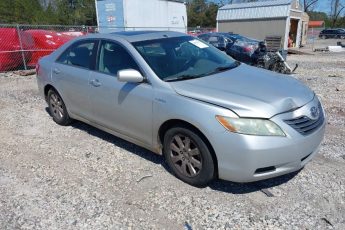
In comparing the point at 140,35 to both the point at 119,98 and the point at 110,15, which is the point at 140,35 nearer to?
the point at 119,98

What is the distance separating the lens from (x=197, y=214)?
299 cm

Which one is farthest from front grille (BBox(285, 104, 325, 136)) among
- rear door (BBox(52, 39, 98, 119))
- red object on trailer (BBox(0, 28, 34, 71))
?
red object on trailer (BBox(0, 28, 34, 71))

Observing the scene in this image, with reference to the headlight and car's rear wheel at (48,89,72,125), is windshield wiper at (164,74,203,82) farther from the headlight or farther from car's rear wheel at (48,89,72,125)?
car's rear wheel at (48,89,72,125)

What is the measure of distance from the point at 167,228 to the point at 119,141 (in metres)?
2.10

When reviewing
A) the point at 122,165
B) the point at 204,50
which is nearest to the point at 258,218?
the point at 122,165

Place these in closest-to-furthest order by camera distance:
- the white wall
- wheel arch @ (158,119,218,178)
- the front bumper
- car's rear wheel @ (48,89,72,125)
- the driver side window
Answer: the front bumper, wheel arch @ (158,119,218,178), the driver side window, car's rear wheel @ (48,89,72,125), the white wall

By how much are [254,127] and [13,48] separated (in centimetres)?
1047

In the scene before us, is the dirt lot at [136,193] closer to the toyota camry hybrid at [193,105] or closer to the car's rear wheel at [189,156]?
the car's rear wheel at [189,156]

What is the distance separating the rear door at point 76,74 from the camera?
442 centimetres

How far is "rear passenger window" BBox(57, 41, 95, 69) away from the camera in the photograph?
175 inches

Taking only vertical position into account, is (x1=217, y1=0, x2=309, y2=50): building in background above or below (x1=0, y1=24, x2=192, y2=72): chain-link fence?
above

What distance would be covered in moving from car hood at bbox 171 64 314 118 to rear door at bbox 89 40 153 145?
1.64 feet

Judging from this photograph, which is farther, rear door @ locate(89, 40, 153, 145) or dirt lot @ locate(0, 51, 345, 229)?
rear door @ locate(89, 40, 153, 145)

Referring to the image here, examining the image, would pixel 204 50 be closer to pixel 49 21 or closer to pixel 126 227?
pixel 126 227
